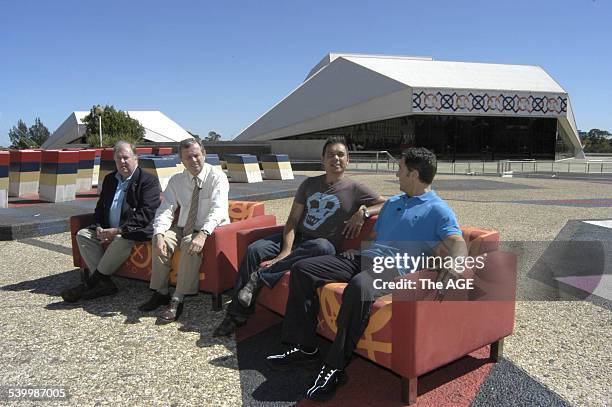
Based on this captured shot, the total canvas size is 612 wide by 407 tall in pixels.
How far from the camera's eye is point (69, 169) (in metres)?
9.84

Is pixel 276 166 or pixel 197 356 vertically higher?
pixel 276 166

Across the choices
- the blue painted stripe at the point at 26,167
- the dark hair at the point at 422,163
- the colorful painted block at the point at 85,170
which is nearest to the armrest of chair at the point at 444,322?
the dark hair at the point at 422,163

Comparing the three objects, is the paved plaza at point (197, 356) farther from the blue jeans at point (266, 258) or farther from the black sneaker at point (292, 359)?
the blue jeans at point (266, 258)

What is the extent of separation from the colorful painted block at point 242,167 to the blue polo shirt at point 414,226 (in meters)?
11.4

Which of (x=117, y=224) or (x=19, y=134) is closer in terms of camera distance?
(x=117, y=224)

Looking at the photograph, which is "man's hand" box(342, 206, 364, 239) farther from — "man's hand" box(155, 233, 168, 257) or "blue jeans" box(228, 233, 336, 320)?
"man's hand" box(155, 233, 168, 257)

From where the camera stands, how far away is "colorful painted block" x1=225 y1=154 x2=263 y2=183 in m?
14.5

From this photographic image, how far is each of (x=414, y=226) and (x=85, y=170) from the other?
34.9 feet

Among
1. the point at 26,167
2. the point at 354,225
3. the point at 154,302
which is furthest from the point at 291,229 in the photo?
the point at 26,167

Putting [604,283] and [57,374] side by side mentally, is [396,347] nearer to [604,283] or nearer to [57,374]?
[57,374]

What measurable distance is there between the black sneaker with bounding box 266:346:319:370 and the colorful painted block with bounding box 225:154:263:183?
11.5m

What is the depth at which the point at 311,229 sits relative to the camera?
150 inches

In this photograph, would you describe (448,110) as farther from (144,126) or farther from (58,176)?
(144,126)

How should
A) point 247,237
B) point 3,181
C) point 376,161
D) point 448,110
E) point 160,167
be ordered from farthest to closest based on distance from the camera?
point 448,110 → point 376,161 → point 160,167 → point 3,181 → point 247,237
